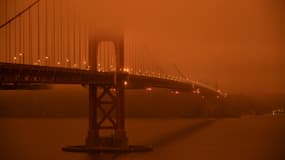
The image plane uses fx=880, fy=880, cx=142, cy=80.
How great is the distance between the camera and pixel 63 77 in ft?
85.5

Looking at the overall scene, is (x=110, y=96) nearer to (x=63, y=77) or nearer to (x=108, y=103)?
(x=108, y=103)

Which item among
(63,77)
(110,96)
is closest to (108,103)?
(110,96)

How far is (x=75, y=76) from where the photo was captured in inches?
1085

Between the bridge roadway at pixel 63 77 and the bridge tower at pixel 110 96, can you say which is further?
the bridge tower at pixel 110 96

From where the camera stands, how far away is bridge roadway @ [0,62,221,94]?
22.6 meters

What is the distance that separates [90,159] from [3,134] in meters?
35.7

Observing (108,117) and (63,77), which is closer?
(63,77)

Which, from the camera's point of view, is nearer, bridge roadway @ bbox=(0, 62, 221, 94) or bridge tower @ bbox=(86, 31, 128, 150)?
bridge roadway @ bbox=(0, 62, 221, 94)

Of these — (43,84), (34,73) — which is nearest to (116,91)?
(43,84)

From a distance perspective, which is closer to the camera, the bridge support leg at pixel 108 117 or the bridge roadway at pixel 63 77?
the bridge roadway at pixel 63 77

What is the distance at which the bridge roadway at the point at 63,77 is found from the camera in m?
22.6

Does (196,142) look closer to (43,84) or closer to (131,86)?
(131,86)

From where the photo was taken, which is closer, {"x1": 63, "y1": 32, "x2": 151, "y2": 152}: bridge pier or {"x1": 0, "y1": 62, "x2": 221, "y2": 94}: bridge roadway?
{"x1": 0, "y1": 62, "x2": 221, "y2": 94}: bridge roadway

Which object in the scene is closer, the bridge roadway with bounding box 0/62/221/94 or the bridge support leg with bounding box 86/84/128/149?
the bridge roadway with bounding box 0/62/221/94
